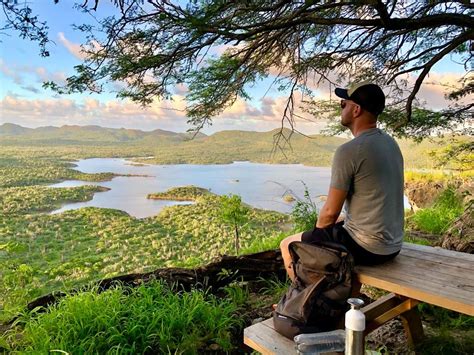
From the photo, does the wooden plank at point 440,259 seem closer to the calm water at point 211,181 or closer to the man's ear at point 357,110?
the man's ear at point 357,110

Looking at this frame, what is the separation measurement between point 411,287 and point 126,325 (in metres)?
1.43

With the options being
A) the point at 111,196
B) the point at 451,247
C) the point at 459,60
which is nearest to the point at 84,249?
the point at 111,196


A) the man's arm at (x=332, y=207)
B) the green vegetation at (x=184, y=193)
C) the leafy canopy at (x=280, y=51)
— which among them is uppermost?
the leafy canopy at (x=280, y=51)

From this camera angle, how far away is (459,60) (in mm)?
3428

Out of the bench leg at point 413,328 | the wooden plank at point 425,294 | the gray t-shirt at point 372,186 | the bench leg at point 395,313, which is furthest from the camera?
the bench leg at point 413,328

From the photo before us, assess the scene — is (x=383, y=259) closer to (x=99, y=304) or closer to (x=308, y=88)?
(x=99, y=304)

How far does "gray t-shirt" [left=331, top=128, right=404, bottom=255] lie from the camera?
57.0 inches

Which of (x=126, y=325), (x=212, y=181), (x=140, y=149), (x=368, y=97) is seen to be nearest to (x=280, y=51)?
(x=212, y=181)

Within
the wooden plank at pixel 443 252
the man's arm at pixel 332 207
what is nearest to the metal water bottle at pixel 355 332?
the man's arm at pixel 332 207

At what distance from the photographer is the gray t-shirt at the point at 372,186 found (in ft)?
4.75

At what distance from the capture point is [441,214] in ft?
14.9

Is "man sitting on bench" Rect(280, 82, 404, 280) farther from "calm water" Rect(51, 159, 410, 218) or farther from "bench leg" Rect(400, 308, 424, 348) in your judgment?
"calm water" Rect(51, 159, 410, 218)

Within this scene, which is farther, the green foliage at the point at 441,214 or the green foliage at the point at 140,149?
the green foliage at the point at 441,214

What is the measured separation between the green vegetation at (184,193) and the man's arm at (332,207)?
8.60 ft
